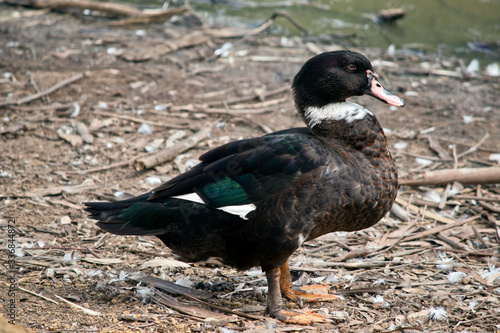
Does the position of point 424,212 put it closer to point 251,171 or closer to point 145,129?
point 251,171

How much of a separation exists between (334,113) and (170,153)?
2.21 metres

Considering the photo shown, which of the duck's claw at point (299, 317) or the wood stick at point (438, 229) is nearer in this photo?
the duck's claw at point (299, 317)

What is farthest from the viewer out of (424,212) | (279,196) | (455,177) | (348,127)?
(455,177)

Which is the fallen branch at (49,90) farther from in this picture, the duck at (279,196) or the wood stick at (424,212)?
the wood stick at (424,212)

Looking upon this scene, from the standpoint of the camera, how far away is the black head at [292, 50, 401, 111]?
3.68 m

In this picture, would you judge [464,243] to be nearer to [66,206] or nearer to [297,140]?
[297,140]

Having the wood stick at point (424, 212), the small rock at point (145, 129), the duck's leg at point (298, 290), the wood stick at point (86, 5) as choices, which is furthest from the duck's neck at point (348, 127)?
the wood stick at point (86, 5)

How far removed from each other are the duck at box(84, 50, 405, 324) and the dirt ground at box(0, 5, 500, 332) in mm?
436

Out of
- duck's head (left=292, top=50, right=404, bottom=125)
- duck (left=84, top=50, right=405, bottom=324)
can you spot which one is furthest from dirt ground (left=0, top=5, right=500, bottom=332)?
duck's head (left=292, top=50, right=404, bottom=125)

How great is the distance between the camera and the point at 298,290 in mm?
3781

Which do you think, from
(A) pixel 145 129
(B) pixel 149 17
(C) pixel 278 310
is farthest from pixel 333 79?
(B) pixel 149 17

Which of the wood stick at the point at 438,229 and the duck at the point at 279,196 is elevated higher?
the duck at the point at 279,196

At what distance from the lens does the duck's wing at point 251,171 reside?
3.28 m

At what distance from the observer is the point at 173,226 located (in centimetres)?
338
